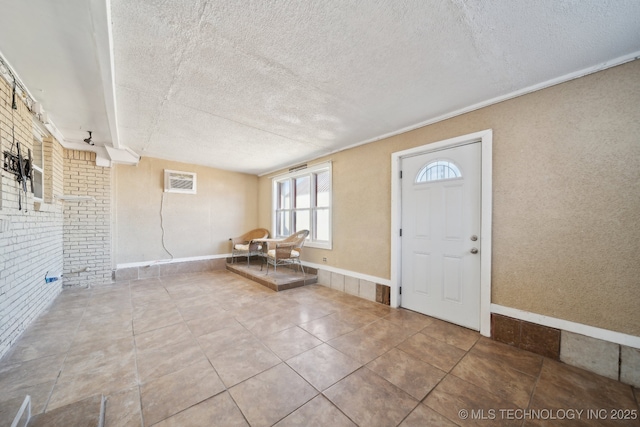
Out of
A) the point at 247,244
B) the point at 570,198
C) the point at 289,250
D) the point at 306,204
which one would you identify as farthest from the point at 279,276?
the point at 570,198

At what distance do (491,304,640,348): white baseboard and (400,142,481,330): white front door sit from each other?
272 mm

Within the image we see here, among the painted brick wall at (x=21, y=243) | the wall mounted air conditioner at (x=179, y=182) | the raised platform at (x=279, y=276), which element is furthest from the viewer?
the wall mounted air conditioner at (x=179, y=182)

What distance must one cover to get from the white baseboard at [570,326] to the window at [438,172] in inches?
58.2

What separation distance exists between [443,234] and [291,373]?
2224mm

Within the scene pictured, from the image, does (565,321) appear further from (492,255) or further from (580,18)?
(580,18)

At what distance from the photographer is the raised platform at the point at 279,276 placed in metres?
3.94

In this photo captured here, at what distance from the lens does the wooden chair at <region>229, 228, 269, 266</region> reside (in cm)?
533

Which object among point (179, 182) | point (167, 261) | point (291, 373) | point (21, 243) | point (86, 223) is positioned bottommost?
point (291, 373)

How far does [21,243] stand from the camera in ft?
7.48

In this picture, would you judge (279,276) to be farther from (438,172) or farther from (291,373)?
(438,172)

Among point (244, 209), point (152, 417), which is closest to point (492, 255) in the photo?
point (152, 417)

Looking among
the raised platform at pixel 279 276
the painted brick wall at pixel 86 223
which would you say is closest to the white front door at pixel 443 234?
the raised platform at pixel 279 276

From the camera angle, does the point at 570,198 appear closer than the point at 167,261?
Yes

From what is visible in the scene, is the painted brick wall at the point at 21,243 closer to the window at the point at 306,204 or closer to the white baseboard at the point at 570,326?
the window at the point at 306,204
